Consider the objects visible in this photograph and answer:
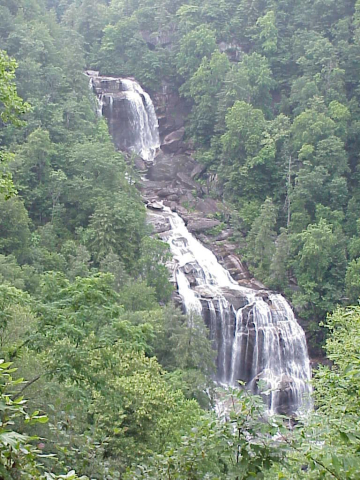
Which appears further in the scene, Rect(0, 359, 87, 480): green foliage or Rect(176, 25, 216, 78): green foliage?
Rect(176, 25, 216, 78): green foliage

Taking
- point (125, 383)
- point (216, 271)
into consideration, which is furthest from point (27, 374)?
point (216, 271)

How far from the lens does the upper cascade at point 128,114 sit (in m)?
33.5

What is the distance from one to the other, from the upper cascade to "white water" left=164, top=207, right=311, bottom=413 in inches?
572

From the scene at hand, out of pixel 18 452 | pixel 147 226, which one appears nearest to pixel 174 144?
pixel 147 226

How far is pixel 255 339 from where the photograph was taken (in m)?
20.7

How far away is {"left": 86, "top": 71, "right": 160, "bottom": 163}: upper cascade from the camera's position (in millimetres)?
33469

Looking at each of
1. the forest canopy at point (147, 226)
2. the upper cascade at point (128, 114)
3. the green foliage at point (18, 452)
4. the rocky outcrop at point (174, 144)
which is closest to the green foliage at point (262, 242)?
the forest canopy at point (147, 226)

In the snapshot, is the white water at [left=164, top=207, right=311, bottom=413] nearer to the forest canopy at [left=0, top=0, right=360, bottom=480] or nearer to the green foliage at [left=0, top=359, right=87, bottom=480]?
the forest canopy at [left=0, top=0, right=360, bottom=480]

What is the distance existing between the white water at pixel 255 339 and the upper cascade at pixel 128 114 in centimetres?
1452

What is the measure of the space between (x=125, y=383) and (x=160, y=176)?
23.2 metres

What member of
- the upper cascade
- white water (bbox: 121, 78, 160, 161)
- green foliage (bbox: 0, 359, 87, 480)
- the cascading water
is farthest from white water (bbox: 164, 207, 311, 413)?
green foliage (bbox: 0, 359, 87, 480)

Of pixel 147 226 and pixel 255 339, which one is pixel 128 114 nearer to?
pixel 147 226

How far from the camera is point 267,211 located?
85.1ft

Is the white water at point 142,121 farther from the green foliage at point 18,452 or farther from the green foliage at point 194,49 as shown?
the green foliage at point 18,452
